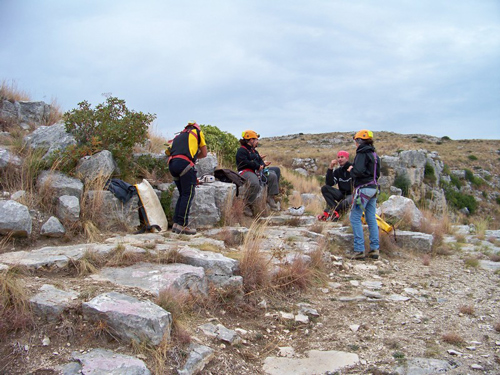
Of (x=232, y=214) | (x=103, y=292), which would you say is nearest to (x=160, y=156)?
(x=232, y=214)

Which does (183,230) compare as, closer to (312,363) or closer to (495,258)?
(312,363)

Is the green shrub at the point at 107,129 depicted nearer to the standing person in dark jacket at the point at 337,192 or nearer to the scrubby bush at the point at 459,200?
the standing person in dark jacket at the point at 337,192

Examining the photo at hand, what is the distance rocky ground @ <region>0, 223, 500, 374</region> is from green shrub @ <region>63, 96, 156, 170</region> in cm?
390

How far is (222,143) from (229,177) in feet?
9.15

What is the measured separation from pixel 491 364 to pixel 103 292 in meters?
3.35

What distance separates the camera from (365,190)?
6559mm

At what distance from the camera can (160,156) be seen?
853 cm

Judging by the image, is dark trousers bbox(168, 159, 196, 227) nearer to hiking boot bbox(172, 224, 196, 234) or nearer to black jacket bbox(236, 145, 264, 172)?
hiking boot bbox(172, 224, 196, 234)

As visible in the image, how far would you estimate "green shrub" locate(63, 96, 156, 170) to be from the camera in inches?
299

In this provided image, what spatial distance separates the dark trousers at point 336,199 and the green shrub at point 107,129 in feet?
13.6

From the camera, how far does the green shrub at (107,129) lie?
25.0 ft

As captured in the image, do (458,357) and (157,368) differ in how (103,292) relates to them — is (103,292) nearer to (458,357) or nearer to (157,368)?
(157,368)

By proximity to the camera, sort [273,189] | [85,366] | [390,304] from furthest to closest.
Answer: [273,189]
[390,304]
[85,366]

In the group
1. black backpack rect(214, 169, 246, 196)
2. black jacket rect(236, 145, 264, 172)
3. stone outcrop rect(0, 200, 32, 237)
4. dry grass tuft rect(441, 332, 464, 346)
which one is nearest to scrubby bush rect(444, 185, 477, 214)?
black jacket rect(236, 145, 264, 172)
